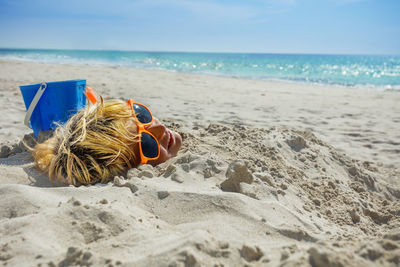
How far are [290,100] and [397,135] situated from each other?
2611 millimetres

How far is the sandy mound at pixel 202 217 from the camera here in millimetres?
1126

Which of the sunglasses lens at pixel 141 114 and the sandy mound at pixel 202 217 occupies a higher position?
the sunglasses lens at pixel 141 114

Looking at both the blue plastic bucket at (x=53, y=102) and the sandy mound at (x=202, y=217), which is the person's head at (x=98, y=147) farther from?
the blue plastic bucket at (x=53, y=102)

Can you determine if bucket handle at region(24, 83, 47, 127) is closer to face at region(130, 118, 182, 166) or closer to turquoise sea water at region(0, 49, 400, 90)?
face at region(130, 118, 182, 166)

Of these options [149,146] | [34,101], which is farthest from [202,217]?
[34,101]

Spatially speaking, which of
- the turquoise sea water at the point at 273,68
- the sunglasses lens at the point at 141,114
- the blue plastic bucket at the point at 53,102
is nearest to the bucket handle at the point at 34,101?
the blue plastic bucket at the point at 53,102

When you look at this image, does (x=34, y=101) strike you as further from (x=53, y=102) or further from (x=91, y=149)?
(x=91, y=149)

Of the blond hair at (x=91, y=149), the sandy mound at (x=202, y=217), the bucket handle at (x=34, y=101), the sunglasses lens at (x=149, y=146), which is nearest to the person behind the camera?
the sandy mound at (x=202, y=217)

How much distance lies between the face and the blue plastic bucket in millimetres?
804

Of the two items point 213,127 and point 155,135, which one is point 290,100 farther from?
point 155,135

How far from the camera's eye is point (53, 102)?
2676 mm

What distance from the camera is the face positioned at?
221 centimetres

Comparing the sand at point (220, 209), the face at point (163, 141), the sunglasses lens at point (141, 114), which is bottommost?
the sand at point (220, 209)

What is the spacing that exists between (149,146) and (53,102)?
106 cm
